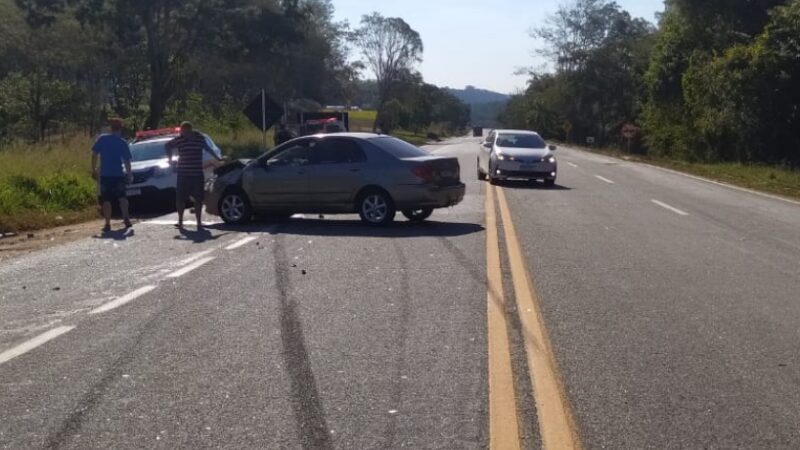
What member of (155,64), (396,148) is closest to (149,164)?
(396,148)

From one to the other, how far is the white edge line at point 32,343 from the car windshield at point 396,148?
8.64 meters

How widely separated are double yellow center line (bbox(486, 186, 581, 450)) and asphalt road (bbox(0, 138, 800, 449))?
2cm

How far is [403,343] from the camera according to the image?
7602mm

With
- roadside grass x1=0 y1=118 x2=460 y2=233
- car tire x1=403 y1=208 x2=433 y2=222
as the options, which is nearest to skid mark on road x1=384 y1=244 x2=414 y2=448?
car tire x1=403 y1=208 x2=433 y2=222

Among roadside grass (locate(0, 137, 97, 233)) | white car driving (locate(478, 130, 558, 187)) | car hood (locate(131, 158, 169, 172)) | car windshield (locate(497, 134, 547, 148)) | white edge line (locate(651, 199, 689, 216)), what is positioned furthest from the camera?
car windshield (locate(497, 134, 547, 148))

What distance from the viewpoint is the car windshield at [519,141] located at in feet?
92.0

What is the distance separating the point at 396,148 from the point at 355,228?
151 cm

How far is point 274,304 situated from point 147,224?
28.8ft

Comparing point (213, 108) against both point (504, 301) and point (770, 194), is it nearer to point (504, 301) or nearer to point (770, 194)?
point (770, 194)

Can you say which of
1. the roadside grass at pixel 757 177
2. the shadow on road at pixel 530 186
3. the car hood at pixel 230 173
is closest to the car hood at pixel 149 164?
the car hood at pixel 230 173

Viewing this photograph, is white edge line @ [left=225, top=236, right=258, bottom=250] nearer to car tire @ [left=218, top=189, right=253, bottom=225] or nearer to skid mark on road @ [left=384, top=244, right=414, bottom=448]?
car tire @ [left=218, top=189, right=253, bottom=225]

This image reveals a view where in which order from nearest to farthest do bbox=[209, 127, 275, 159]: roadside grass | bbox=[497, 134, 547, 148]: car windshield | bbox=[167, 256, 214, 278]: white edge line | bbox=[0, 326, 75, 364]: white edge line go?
bbox=[0, 326, 75, 364]: white edge line < bbox=[167, 256, 214, 278]: white edge line < bbox=[497, 134, 547, 148]: car windshield < bbox=[209, 127, 275, 159]: roadside grass

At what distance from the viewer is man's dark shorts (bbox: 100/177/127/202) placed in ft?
54.3

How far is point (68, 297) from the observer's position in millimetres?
9898
